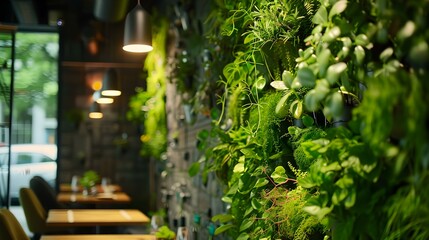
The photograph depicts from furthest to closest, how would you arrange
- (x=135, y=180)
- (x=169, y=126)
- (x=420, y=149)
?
1. (x=135, y=180)
2. (x=169, y=126)
3. (x=420, y=149)

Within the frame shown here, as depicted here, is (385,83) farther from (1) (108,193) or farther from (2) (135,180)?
(2) (135,180)

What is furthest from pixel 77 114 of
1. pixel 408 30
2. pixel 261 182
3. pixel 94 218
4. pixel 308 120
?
pixel 408 30

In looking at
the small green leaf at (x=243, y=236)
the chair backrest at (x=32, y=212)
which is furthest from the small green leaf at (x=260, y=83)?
the chair backrest at (x=32, y=212)

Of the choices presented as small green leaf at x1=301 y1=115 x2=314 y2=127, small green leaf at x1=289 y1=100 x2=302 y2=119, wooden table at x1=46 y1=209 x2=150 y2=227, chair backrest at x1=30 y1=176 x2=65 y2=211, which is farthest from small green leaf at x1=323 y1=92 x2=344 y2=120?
chair backrest at x1=30 y1=176 x2=65 y2=211

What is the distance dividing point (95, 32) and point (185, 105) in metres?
4.40

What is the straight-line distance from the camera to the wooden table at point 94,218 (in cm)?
482

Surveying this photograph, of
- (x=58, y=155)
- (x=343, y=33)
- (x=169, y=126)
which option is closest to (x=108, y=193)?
(x=169, y=126)

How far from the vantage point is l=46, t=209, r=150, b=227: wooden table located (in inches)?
190

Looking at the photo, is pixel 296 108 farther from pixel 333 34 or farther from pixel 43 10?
pixel 43 10

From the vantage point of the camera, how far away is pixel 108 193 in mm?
7770

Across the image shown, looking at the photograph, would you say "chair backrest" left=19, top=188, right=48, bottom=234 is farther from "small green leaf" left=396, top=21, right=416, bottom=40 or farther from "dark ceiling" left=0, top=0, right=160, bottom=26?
"small green leaf" left=396, top=21, right=416, bottom=40

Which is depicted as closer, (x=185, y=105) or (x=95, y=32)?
(x=185, y=105)

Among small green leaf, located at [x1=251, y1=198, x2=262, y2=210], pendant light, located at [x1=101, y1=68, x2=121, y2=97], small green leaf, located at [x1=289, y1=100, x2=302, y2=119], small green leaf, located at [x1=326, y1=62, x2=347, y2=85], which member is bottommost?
small green leaf, located at [x1=251, y1=198, x2=262, y2=210]

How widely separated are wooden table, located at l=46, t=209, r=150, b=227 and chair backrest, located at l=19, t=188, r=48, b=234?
0.49 m
